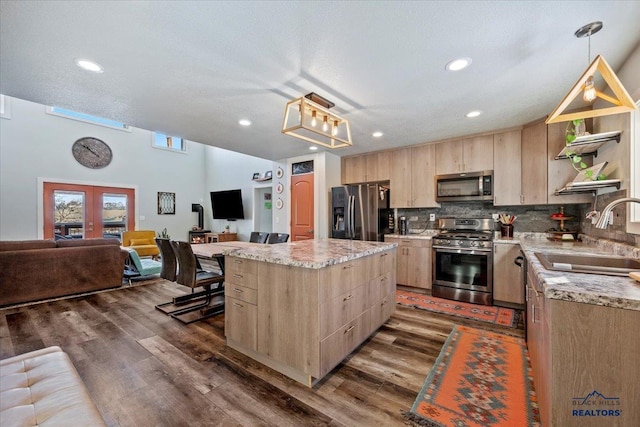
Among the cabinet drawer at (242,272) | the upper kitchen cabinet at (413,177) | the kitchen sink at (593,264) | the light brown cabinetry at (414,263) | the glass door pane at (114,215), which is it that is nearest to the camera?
the kitchen sink at (593,264)

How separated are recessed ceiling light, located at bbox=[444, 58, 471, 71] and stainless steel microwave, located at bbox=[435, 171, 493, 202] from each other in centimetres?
214

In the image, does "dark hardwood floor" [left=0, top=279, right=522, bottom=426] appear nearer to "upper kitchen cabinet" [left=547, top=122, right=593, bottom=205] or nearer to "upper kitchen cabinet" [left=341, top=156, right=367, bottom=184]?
"upper kitchen cabinet" [left=547, top=122, right=593, bottom=205]

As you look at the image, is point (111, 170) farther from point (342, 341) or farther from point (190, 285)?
point (342, 341)

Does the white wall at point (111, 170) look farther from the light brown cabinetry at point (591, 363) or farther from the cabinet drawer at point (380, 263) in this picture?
the light brown cabinetry at point (591, 363)

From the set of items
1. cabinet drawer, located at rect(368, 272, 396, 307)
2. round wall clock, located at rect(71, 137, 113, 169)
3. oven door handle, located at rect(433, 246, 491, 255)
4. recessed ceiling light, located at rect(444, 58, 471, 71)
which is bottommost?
cabinet drawer, located at rect(368, 272, 396, 307)

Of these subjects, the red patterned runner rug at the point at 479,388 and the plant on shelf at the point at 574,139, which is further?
the plant on shelf at the point at 574,139

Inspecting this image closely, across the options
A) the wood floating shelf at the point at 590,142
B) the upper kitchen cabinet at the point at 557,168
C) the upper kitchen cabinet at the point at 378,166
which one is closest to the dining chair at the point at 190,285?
the upper kitchen cabinet at the point at 378,166

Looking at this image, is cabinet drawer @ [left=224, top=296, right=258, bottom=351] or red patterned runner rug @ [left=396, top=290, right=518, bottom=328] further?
red patterned runner rug @ [left=396, top=290, right=518, bottom=328]

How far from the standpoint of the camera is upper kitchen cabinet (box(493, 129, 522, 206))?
3.56 m

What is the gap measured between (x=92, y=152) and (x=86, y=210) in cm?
149

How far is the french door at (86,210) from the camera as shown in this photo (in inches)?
241

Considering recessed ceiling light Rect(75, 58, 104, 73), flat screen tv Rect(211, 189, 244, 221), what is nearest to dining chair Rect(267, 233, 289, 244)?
recessed ceiling light Rect(75, 58, 104, 73)

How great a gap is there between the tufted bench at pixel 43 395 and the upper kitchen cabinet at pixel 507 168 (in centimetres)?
442

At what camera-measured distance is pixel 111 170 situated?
697cm
